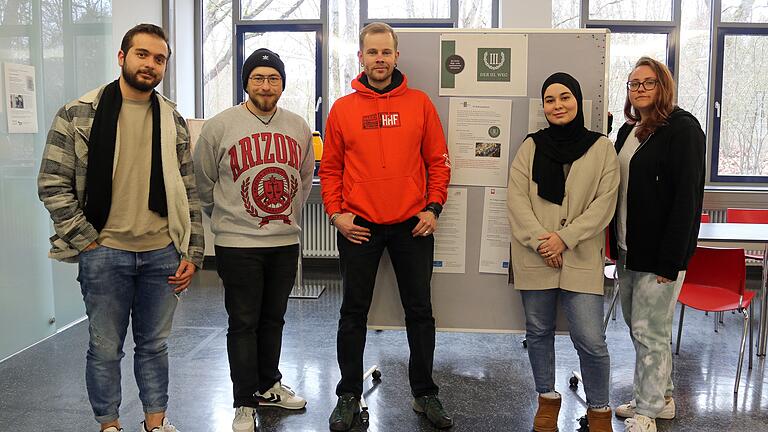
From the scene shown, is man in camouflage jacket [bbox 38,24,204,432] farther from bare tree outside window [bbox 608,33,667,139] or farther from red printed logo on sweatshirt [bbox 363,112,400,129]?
bare tree outside window [bbox 608,33,667,139]

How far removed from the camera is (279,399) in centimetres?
291

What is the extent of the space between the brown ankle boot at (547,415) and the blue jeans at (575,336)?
5 cm

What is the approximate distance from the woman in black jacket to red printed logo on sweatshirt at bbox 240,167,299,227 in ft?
4.38

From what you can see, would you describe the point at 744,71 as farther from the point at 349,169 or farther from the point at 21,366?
the point at 21,366

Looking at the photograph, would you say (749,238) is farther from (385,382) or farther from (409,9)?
(409,9)

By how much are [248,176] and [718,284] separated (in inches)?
95.0

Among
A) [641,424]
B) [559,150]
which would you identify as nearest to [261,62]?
[559,150]

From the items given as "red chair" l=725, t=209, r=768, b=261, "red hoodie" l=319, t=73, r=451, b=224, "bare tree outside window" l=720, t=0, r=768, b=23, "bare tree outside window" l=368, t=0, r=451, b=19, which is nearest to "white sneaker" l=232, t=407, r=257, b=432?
"red hoodie" l=319, t=73, r=451, b=224

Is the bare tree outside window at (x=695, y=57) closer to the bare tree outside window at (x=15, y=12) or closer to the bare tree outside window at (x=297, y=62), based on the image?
Result: the bare tree outside window at (x=297, y=62)

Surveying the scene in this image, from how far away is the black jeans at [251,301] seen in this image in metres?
2.56

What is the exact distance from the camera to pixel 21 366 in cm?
346

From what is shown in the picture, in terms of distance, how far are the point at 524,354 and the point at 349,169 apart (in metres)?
1.77

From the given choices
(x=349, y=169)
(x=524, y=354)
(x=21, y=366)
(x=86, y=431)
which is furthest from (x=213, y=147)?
(x=524, y=354)

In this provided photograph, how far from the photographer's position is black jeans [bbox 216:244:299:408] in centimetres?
256
